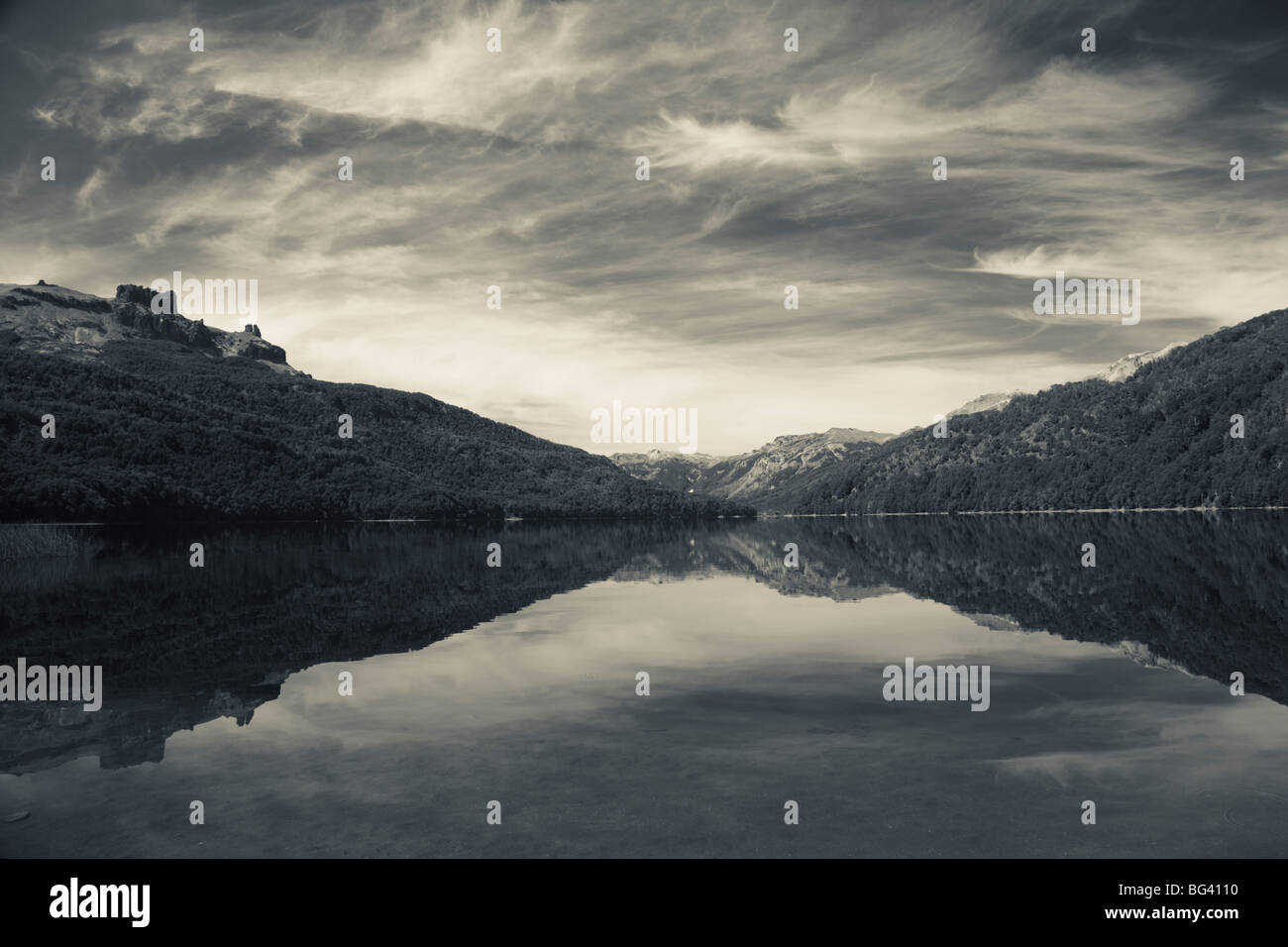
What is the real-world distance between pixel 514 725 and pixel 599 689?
4279 mm

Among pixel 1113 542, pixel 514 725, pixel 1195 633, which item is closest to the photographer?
pixel 514 725

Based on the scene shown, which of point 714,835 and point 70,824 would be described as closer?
point 714,835

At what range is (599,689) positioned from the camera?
76.0 ft

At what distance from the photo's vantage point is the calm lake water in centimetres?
Result: 1267

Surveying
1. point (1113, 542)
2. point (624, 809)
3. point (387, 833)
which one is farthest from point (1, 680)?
point (1113, 542)

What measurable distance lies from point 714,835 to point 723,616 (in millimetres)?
26509

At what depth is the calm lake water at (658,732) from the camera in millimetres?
12672

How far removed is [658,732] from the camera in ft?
60.4

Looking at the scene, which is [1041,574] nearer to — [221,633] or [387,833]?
[221,633]

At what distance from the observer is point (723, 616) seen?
127 ft

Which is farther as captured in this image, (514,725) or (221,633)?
(221,633)
